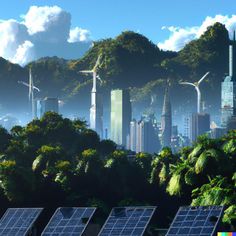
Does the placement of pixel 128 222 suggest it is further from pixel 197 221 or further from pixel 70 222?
pixel 197 221

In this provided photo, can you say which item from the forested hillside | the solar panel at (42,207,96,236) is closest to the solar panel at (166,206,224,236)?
the solar panel at (42,207,96,236)

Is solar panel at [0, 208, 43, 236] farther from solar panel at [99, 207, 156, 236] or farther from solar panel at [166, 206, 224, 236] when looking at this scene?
solar panel at [166, 206, 224, 236]

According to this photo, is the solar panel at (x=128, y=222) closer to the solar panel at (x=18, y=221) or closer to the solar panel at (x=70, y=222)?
the solar panel at (x=70, y=222)

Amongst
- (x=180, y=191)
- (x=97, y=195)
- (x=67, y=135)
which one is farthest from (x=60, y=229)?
(x=67, y=135)

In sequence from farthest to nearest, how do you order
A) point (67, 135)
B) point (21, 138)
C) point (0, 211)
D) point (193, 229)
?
1. point (67, 135)
2. point (21, 138)
3. point (0, 211)
4. point (193, 229)

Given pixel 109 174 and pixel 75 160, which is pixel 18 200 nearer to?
pixel 109 174

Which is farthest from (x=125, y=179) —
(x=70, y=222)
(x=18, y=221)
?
(x=70, y=222)
